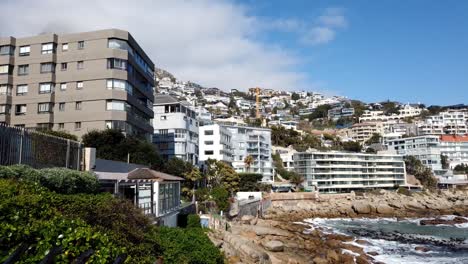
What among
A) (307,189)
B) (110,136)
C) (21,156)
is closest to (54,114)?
(110,136)

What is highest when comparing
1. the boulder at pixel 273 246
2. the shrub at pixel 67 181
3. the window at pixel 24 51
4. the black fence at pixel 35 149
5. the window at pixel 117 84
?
the window at pixel 24 51

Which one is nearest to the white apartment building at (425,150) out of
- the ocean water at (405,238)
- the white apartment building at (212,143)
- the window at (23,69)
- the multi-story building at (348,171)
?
the multi-story building at (348,171)

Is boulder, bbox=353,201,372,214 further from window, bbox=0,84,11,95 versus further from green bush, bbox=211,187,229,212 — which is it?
window, bbox=0,84,11,95

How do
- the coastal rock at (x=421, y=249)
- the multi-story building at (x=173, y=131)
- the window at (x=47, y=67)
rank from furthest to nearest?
the multi-story building at (x=173, y=131) < the window at (x=47, y=67) < the coastal rock at (x=421, y=249)

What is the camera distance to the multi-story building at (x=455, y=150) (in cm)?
15250

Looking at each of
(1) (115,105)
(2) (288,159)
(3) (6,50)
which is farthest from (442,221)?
(3) (6,50)

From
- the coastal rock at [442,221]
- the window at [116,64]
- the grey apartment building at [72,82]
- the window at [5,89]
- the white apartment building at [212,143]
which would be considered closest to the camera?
the grey apartment building at [72,82]

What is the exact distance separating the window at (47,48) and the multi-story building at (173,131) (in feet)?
81.6

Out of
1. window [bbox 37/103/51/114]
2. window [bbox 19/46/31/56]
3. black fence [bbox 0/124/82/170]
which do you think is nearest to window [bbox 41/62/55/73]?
window [bbox 19/46/31/56]

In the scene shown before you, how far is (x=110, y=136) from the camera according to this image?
4412cm

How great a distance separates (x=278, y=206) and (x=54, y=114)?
48454 millimetres

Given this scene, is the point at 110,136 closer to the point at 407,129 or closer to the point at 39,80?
the point at 39,80

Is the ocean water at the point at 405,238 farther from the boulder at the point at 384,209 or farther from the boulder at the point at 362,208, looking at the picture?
the boulder at the point at 384,209

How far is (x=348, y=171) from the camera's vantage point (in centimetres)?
11431
